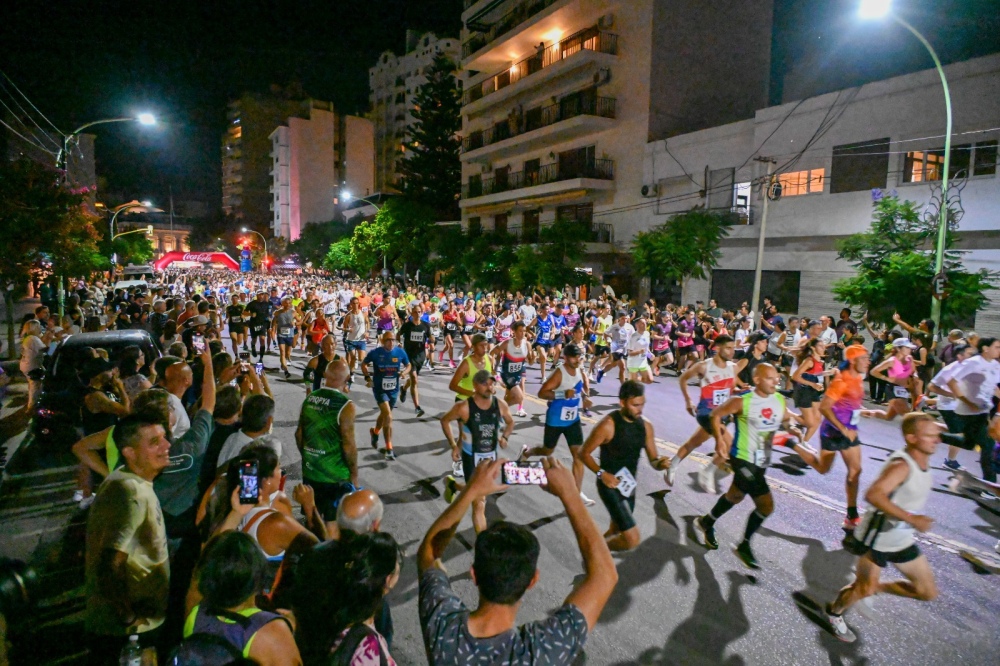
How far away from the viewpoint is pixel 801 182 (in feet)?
71.2

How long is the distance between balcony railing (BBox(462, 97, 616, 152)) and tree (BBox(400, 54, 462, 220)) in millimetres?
8687

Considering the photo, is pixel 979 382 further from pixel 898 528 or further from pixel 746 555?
→ pixel 898 528

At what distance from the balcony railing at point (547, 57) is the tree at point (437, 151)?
23.4 ft

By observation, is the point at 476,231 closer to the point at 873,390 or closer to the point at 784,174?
the point at 784,174

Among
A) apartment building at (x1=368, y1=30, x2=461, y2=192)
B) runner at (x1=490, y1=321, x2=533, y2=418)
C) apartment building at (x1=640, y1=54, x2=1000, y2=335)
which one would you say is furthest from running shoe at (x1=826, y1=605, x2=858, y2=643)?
apartment building at (x1=368, y1=30, x2=461, y2=192)

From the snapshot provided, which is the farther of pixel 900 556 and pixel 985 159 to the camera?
pixel 985 159

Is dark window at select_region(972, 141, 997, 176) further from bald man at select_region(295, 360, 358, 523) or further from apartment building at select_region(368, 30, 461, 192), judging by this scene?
apartment building at select_region(368, 30, 461, 192)

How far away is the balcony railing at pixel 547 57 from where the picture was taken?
1244 inches

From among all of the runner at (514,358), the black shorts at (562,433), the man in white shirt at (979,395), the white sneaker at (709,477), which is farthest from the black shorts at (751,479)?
the runner at (514,358)

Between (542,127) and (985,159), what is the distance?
22.9m

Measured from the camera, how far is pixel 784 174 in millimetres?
22234

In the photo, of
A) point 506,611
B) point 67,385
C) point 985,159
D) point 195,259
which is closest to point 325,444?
point 506,611

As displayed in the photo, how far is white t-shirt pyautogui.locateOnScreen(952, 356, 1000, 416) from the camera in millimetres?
7445

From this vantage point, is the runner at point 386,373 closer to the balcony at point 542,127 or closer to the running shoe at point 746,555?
the running shoe at point 746,555
